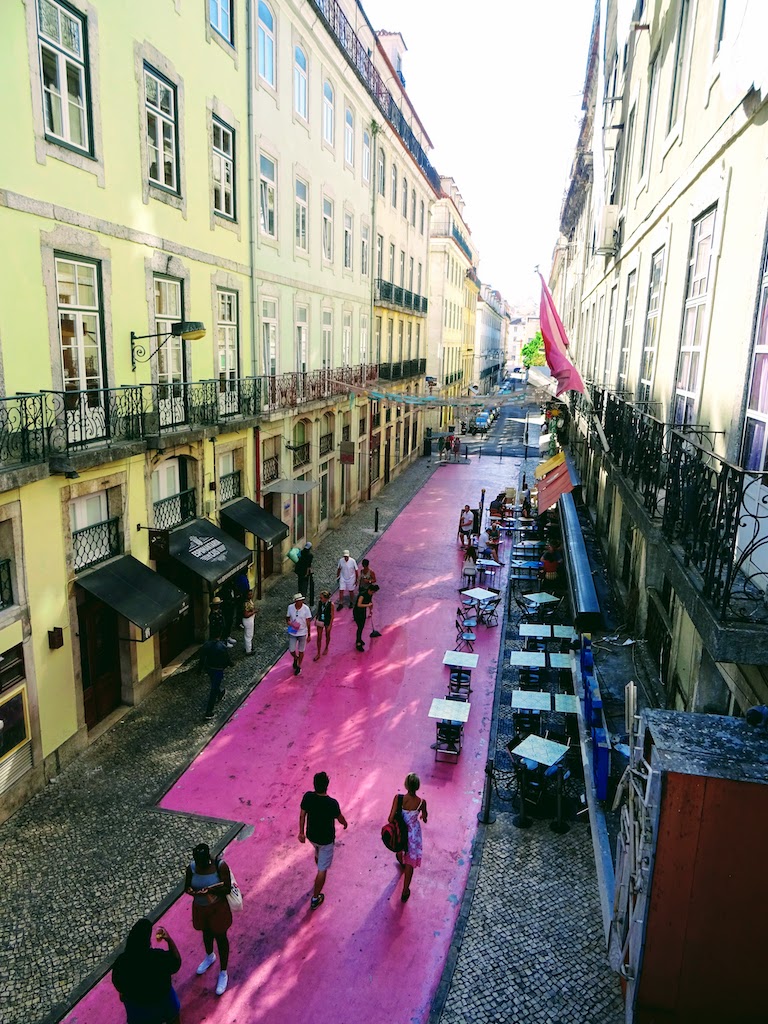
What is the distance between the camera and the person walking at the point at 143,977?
5.23 metres

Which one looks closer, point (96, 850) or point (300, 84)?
point (96, 850)

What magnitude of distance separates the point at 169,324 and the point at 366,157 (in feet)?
52.0

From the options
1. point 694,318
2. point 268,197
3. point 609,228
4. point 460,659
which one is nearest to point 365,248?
point 268,197

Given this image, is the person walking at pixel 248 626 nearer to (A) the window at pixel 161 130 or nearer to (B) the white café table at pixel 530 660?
(B) the white café table at pixel 530 660

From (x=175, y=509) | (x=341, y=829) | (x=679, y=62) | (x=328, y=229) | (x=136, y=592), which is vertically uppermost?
(x=679, y=62)

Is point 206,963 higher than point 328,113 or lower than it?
lower

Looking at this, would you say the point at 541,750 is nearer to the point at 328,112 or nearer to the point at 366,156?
the point at 328,112

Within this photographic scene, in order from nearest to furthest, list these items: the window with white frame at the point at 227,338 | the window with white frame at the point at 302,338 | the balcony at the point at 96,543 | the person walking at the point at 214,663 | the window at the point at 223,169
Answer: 1. the balcony at the point at 96,543
2. the person walking at the point at 214,663
3. the window at the point at 223,169
4. the window with white frame at the point at 227,338
5. the window with white frame at the point at 302,338

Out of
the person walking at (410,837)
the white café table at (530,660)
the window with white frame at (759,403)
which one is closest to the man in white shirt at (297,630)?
the white café table at (530,660)

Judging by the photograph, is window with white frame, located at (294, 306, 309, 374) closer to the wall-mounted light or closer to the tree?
the wall-mounted light

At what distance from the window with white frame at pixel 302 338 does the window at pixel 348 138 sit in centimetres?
666

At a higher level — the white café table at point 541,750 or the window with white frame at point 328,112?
the window with white frame at point 328,112

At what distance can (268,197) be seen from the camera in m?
15.7

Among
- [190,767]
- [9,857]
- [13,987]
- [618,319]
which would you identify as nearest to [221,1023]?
[13,987]
